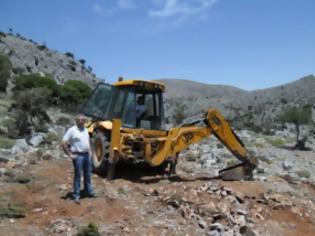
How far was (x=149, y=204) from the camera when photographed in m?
10.8

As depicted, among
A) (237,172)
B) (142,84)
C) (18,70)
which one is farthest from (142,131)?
(18,70)

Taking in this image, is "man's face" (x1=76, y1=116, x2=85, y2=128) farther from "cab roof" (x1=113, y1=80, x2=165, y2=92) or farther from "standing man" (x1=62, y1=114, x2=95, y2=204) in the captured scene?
"cab roof" (x1=113, y1=80, x2=165, y2=92)

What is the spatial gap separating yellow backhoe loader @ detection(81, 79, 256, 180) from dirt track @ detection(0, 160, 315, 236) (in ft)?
1.85

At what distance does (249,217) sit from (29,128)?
13072 millimetres

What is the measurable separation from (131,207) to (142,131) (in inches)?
110

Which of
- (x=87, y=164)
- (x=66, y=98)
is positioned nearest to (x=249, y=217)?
(x=87, y=164)

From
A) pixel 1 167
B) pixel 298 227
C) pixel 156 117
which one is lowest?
pixel 298 227

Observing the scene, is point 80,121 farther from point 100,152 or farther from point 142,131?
point 100,152

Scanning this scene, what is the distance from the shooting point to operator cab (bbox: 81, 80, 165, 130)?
1309cm

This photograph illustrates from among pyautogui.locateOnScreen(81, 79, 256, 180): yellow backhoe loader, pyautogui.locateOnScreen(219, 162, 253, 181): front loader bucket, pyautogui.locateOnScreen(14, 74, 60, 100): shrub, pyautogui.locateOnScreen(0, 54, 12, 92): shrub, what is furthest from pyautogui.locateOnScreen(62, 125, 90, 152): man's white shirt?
pyautogui.locateOnScreen(0, 54, 12, 92): shrub

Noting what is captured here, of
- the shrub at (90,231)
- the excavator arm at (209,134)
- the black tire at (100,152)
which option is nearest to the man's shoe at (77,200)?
the shrub at (90,231)

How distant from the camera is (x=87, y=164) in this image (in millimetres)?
10703

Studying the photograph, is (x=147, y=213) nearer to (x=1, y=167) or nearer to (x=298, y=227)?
(x=298, y=227)

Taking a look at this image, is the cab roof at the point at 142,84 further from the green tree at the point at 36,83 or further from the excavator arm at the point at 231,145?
the green tree at the point at 36,83
